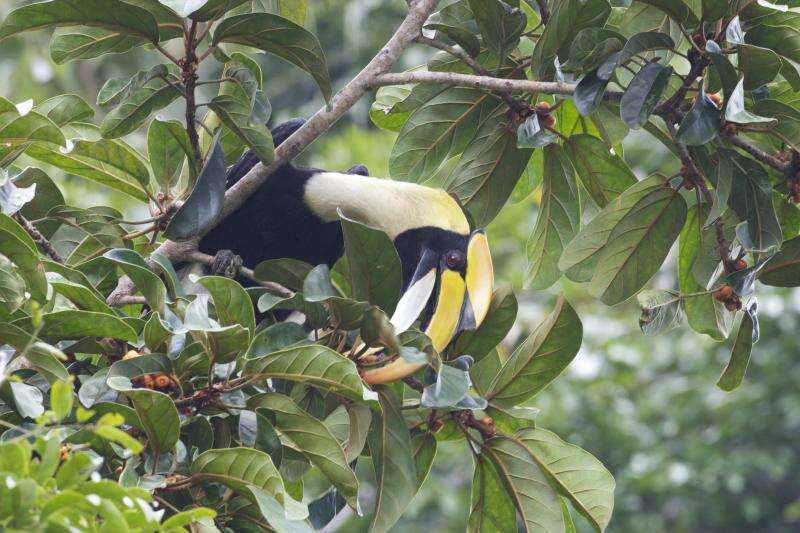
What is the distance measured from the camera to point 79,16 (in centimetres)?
128

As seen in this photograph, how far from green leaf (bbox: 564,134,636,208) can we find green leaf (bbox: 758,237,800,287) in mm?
304

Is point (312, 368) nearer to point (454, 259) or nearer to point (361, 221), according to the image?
point (454, 259)

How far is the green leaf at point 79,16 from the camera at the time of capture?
1.25 m

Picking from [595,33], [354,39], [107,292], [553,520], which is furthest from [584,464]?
[354,39]

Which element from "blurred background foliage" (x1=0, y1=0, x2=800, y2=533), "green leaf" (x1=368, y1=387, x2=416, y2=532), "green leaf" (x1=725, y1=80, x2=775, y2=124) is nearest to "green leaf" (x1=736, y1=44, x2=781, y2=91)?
"green leaf" (x1=725, y1=80, x2=775, y2=124)

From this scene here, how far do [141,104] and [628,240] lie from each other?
2.64 feet

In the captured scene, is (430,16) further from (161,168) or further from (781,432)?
(781,432)

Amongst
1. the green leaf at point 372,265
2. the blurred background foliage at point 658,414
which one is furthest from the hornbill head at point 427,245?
the blurred background foliage at point 658,414

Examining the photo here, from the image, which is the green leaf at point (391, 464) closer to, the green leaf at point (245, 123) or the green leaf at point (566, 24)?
the green leaf at point (245, 123)

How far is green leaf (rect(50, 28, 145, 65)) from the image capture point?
1.41 metres

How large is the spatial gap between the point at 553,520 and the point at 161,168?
85cm

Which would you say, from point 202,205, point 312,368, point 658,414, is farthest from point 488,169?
point 658,414

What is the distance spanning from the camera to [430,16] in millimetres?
1666

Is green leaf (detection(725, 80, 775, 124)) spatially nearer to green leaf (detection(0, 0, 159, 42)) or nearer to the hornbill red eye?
the hornbill red eye
